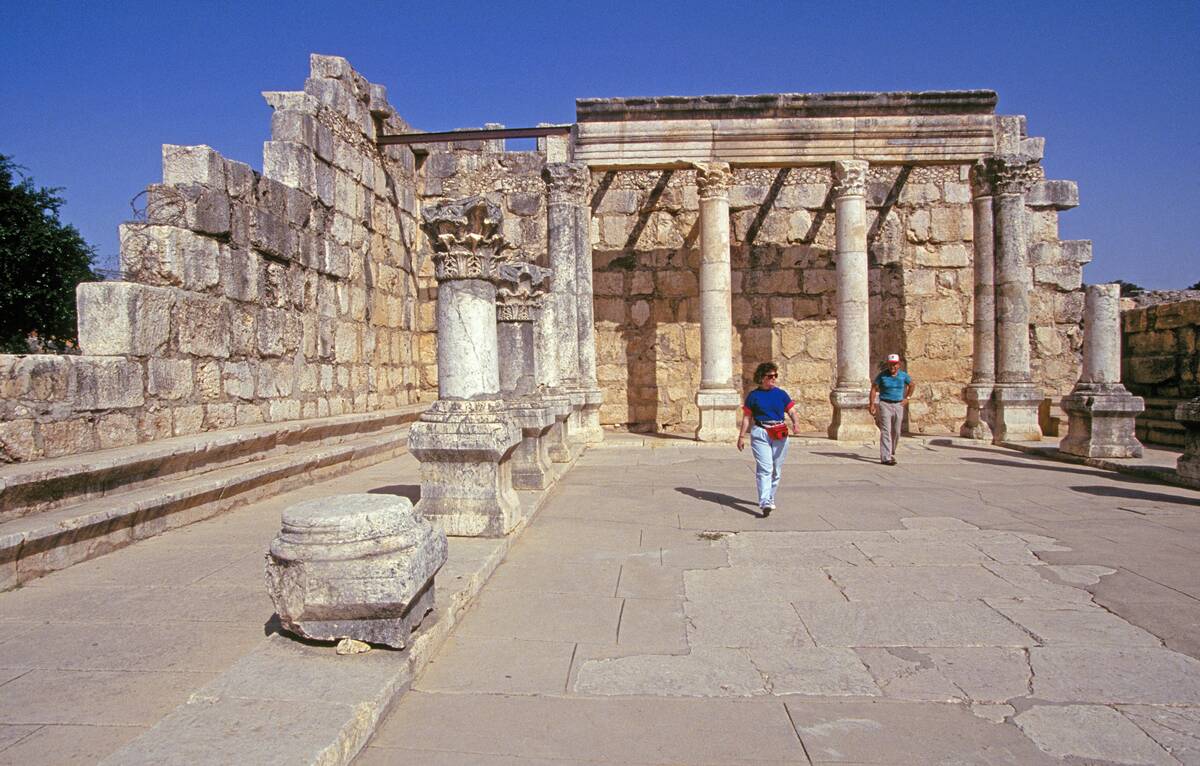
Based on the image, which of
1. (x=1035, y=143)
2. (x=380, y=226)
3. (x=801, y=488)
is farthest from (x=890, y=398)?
(x=380, y=226)

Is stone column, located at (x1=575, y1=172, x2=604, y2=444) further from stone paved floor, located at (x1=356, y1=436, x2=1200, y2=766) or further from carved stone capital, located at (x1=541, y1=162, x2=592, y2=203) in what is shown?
stone paved floor, located at (x1=356, y1=436, x2=1200, y2=766)

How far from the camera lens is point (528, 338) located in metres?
8.80

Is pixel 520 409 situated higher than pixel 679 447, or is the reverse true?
pixel 520 409

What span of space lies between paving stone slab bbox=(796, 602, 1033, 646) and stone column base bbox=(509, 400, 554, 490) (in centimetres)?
369

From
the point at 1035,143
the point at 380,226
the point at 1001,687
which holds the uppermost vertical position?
the point at 1035,143

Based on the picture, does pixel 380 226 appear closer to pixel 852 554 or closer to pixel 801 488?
pixel 801 488

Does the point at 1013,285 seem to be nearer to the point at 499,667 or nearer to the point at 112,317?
the point at 499,667

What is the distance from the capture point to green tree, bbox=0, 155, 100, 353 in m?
17.8

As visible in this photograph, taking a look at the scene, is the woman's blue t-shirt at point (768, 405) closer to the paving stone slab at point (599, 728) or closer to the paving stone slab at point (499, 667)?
the paving stone slab at point (499, 667)

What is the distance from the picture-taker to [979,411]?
13227 mm

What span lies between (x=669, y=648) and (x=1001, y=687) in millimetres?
1488

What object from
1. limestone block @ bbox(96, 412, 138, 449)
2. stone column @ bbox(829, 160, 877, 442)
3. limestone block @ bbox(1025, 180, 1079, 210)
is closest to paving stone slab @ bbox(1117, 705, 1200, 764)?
limestone block @ bbox(96, 412, 138, 449)

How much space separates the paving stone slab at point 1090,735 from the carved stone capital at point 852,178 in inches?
440

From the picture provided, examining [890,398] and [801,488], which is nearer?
[801,488]
